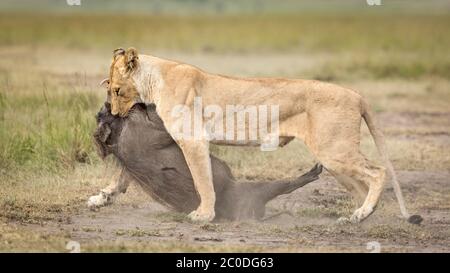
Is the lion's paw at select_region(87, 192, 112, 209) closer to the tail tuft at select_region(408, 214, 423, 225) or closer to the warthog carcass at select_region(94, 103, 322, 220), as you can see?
the warthog carcass at select_region(94, 103, 322, 220)

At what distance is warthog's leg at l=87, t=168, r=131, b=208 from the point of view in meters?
8.80

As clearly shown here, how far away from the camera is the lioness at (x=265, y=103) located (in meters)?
8.46

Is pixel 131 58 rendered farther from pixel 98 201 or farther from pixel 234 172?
pixel 234 172

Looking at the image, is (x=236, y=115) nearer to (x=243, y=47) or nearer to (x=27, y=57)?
(x=27, y=57)

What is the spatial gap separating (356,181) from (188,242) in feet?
4.95

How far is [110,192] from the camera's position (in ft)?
29.0

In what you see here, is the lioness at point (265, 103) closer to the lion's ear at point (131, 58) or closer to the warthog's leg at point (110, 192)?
the lion's ear at point (131, 58)

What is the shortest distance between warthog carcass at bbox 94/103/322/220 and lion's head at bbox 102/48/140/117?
8 cm

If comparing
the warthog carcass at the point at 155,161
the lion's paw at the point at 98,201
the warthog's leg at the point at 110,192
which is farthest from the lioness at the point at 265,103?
the lion's paw at the point at 98,201

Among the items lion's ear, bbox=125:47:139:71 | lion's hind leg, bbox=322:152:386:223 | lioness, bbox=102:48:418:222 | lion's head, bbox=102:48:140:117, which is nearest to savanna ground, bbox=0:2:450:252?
lion's hind leg, bbox=322:152:386:223

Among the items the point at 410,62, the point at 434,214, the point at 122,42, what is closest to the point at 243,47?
the point at 122,42

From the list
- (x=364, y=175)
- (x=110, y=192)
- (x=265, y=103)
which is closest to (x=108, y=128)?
(x=110, y=192)

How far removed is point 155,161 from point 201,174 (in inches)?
15.3

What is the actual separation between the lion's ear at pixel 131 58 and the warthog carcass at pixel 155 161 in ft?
0.98
